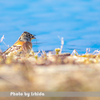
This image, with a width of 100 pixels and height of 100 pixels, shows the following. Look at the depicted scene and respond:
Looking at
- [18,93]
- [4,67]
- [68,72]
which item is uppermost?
[4,67]

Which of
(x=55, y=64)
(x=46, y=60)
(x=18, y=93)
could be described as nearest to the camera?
(x=18, y=93)

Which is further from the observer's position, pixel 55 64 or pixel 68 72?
pixel 55 64

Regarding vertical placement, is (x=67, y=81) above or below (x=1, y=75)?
below

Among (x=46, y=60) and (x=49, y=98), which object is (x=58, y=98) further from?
(x=46, y=60)

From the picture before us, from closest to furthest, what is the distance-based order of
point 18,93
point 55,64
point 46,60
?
point 18,93 < point 55,64 < point 46,60

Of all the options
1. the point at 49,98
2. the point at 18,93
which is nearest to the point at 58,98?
the point at 49,98

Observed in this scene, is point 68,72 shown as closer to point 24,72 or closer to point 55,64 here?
point 55,64

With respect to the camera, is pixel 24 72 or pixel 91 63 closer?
pixel 24 72

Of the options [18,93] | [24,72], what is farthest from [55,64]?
[18,93]

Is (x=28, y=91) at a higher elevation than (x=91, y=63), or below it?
below
